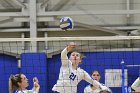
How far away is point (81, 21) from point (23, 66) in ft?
5.42

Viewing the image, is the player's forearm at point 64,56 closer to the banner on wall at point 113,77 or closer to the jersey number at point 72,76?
the jersey number at point 72,76

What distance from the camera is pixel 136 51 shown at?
7.56 metres

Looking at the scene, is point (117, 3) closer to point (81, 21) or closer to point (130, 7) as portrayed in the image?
point (130, 7)

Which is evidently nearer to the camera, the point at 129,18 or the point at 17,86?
the point at 17,86

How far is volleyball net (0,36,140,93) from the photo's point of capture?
288 inches

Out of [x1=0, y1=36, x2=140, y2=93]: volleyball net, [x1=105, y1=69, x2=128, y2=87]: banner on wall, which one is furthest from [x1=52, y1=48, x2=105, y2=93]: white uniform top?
[x1=105, y1=69, x2=128, y2=87]: banner on wall

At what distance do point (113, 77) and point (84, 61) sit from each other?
27.6 inches

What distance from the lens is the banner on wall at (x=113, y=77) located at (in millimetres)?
7266

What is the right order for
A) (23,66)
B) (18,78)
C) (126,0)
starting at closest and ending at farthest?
(18,78) → (23,66) → (126,0)

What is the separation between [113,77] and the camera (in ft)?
24.8

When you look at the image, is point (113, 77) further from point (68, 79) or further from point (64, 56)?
point (64, 56)

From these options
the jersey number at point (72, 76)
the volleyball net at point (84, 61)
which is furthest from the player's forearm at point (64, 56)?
the volleyball net at point (84, 61)

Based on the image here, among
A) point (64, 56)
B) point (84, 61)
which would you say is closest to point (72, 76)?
point (64, 56)

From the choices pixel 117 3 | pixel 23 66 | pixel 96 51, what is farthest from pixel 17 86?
pixel 117 3
